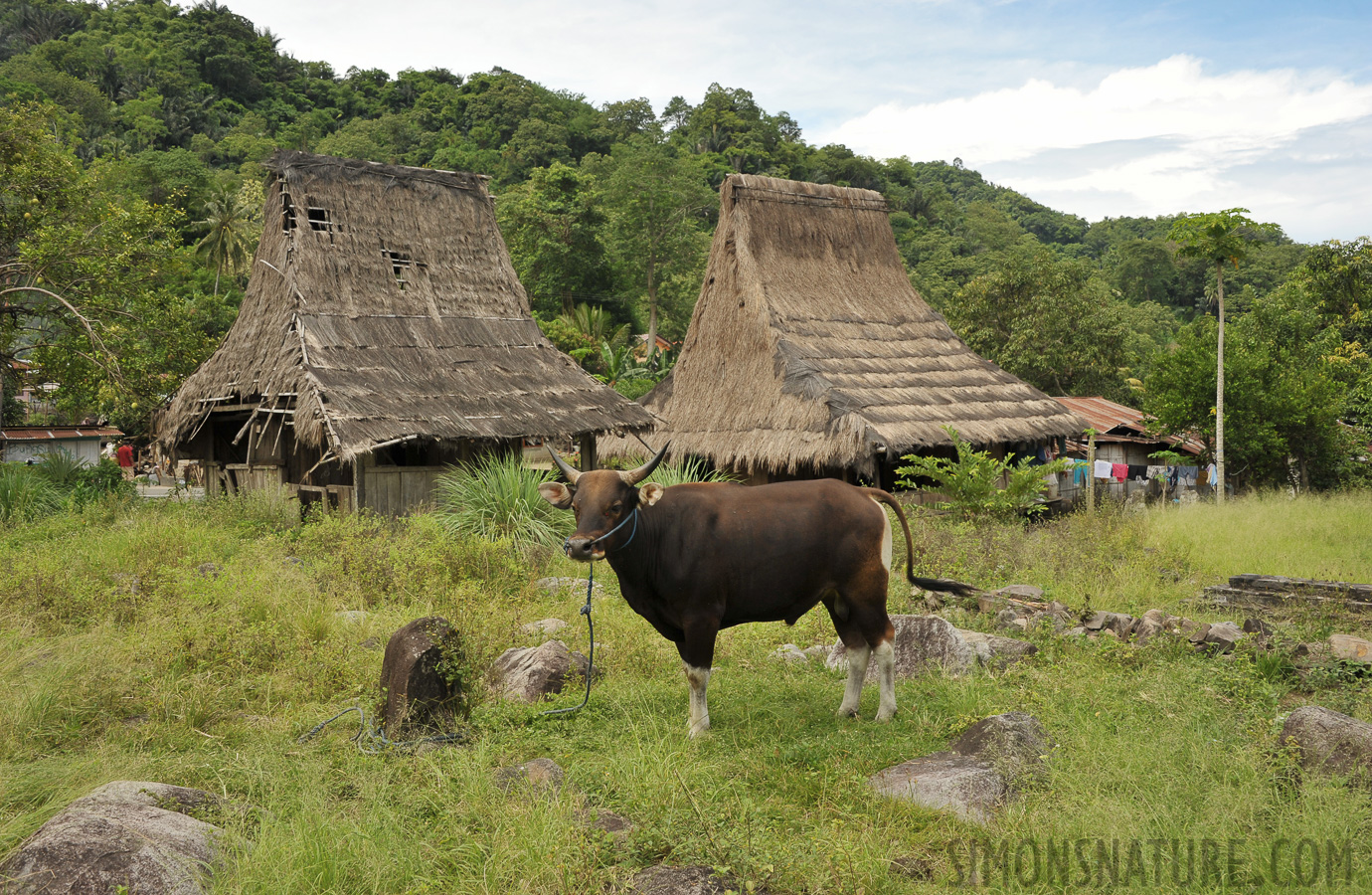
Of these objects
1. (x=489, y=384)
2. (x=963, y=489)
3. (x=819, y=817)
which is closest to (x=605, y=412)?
(x=489, y=384)

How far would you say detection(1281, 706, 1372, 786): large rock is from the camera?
3990mm

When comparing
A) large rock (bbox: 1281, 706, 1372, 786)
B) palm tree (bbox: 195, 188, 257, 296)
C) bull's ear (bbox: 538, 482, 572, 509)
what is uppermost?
palm tree (bbox: 195, 188, 257, 296)

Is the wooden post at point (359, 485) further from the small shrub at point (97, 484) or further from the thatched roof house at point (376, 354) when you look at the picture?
the small shrub at point (97, 484)

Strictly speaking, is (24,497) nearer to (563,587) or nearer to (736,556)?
(563,587)

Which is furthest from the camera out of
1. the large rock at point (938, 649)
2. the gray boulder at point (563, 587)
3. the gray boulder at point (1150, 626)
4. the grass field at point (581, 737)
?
the gray boulder at point (563, 587)

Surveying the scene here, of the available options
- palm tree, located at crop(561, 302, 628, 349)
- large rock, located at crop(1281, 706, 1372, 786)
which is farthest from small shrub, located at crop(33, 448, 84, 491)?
palm tree, located at crop(561, 302, 628, 349)

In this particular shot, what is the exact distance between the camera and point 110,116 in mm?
49125

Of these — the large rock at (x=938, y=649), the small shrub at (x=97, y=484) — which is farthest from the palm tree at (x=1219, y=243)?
the small shrub at (x=97, y=484)

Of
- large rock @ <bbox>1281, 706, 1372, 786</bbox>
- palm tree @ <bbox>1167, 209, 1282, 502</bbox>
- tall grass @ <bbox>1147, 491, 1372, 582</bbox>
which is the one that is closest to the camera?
large rock @ <bbox>1281, 706, 1372, 786</bbox>

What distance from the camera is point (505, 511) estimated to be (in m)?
10.8

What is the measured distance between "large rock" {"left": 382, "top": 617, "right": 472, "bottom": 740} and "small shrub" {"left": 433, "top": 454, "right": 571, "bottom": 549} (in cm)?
481

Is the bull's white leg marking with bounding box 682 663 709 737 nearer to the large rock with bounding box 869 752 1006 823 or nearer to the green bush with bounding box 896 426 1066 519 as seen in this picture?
the large rock with bounding box 869 752 1006 823

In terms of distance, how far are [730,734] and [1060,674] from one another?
241cm

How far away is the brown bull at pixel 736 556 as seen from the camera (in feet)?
16.5
